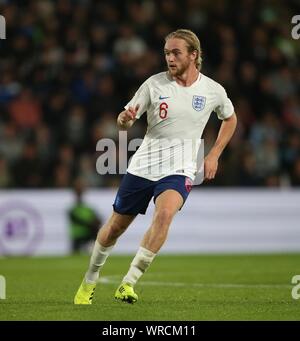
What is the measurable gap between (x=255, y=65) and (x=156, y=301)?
1249 cm

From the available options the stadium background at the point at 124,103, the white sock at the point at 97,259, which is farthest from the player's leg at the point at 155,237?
the stadium background at the point at 124,103

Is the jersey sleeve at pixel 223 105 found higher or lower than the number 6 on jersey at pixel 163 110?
higher

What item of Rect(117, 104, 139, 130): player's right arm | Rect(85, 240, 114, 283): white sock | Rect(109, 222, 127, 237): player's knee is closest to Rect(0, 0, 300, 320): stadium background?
Rect(85, 240, 114, 283): white sock

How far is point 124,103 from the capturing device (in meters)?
19.5

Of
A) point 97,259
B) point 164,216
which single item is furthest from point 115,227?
point 164,216

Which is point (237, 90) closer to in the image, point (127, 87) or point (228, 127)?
point (127, 87)

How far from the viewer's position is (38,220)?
17656 millimetres

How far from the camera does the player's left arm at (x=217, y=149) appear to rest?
8.86 metres

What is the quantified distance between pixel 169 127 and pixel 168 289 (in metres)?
2.44

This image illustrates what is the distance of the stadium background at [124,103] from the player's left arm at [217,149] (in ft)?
16.4

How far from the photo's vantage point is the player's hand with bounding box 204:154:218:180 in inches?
348

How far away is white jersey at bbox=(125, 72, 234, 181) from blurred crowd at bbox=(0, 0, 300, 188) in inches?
356

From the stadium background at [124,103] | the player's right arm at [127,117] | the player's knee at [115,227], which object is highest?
the stadium background at [124,103]

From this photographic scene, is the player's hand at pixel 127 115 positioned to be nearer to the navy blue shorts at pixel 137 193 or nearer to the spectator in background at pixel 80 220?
the navy blue shorts at pixel 137 193
